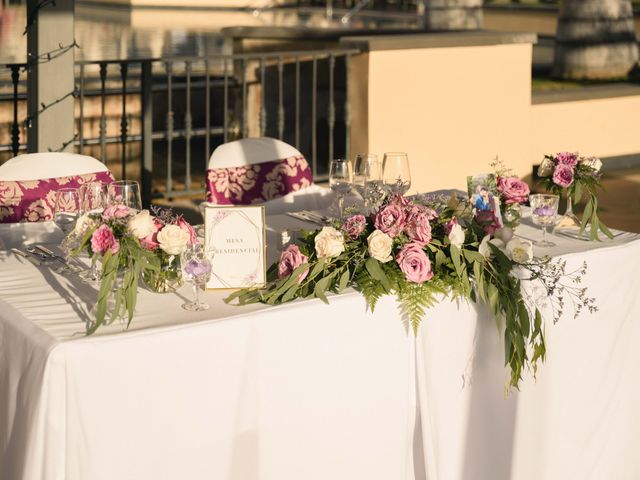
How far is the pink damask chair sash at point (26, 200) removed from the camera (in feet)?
14.1

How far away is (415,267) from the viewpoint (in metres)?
2.99

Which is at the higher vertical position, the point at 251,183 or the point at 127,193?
the point at 127,193

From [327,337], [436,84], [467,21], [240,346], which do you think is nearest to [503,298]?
[327,337]

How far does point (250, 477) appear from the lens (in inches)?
114

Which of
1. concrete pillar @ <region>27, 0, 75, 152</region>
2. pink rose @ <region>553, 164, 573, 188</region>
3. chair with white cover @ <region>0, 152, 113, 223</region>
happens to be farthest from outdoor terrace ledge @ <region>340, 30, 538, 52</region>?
pink rose @ <region>553, 164, 573, 188</region>

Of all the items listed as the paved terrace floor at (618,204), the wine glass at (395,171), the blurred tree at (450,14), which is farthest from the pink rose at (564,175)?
the blurred tree at (450,14)

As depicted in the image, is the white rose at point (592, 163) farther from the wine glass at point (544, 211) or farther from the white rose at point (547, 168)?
the wine glass at point (544, 211)

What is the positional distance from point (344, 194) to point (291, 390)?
36.7 inches

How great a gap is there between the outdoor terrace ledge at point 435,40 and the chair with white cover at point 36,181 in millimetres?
3464

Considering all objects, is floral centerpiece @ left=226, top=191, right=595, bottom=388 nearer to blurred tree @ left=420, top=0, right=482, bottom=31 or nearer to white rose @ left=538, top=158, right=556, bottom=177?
white rose @ left=538, top=158, right=556, bottom=177

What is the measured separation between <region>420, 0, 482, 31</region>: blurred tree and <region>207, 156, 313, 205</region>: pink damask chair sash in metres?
6.91

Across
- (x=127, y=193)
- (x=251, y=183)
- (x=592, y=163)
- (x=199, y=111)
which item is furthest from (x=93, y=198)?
(x=199, y=111)

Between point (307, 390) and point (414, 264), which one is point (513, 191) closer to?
point (414, 264)

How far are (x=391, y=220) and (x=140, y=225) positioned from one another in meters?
0.62
